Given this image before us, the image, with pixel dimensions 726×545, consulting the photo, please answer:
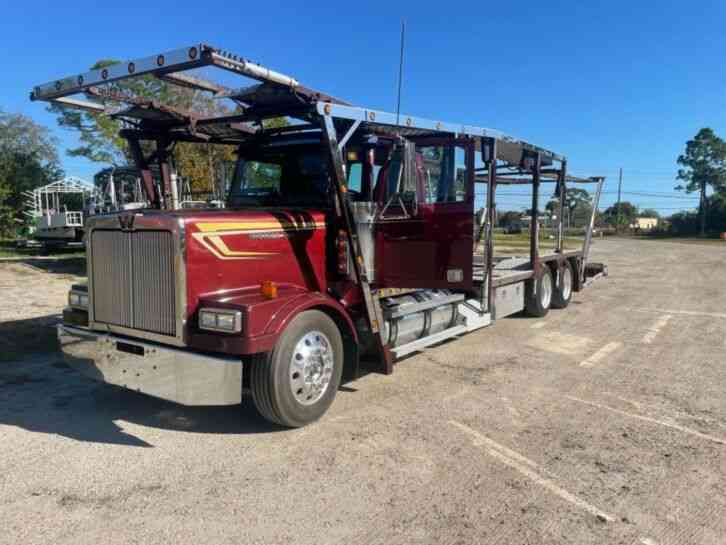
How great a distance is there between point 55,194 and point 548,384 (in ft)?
94.4

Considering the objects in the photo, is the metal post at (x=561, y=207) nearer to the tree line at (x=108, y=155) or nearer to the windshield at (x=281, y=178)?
the tree line at (x=108, y=155)

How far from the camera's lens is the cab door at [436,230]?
20.2 feet

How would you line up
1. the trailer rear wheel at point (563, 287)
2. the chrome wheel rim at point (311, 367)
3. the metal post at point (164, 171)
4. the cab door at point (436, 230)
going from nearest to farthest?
the chrome wheel rim at point (311, 367) → the cab door at point (436, 230) → the metal post at point (164, 171) → the trailer rear wheel at point (563, 287)

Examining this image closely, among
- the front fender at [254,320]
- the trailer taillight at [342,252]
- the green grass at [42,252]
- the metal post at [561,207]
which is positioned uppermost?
the metal post at [561,207]

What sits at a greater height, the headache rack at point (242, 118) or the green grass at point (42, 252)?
the headache rack at point (242, 118)

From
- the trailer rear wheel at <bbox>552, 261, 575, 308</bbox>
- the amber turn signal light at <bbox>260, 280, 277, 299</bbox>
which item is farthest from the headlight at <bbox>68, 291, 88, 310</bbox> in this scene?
the trailer rear wheel at <bbox>552, 261, 575, 308</bbox>

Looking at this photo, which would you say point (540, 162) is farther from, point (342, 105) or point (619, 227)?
point (619, 227)

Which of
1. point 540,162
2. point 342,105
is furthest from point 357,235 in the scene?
point 540,162

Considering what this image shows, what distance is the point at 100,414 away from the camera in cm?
490

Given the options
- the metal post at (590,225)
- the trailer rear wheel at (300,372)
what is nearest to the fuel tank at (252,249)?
the trailer rear wheel at (300,372)

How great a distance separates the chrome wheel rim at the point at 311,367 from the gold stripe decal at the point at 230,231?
0.87 m

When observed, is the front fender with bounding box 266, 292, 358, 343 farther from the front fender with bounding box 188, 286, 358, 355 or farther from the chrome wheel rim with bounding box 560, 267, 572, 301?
the chrome wheel rim with bounding box 560, 267, 572, 301

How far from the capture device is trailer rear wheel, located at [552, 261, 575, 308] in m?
10.5

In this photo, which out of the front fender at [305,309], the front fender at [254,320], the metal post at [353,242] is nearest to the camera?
the front fender at [254,320]
